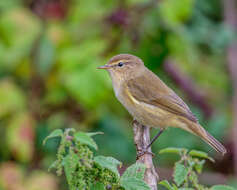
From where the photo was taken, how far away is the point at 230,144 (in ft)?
17.7

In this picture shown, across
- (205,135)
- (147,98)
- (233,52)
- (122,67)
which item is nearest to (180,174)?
(205,135)

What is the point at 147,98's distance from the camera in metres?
4.21

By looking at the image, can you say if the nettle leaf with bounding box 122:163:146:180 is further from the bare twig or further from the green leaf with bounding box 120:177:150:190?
the bare twig

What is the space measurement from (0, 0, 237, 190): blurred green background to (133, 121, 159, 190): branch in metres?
1.23

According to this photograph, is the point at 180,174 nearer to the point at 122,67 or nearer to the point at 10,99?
the point at 122,67

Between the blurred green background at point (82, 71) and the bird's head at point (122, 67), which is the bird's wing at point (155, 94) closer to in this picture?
the bird's head at point (122, 67)

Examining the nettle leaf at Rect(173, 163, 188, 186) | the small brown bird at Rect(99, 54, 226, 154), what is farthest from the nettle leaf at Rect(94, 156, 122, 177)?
the small brown bird at Rect(99, 54, 226, 154)

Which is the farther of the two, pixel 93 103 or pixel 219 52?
pixel 219 52

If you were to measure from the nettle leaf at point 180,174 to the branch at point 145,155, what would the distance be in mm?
194

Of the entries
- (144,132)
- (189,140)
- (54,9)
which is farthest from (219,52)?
(144,132)

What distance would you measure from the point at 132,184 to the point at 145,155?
2.79 feet

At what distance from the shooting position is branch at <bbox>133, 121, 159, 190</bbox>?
2469 mm

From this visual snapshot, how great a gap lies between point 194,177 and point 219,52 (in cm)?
421

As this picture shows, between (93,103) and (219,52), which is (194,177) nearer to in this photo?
(93,103)
